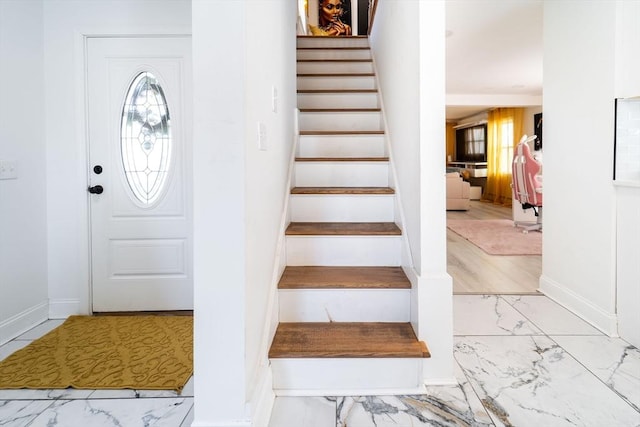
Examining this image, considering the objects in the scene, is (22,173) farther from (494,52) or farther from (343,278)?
(494,52)

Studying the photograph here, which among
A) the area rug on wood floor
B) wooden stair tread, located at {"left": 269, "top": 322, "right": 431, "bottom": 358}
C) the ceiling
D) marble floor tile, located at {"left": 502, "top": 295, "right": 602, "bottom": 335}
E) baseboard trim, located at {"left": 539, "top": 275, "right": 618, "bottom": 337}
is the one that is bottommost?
marble floor tile, located at {"left": 502, "top": 295, "right": 602, "bottom": 335}

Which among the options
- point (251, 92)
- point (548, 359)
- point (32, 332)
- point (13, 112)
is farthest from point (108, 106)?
point (548, 359)

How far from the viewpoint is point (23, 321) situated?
224cm

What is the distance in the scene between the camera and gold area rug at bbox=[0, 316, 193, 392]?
5.36 ft

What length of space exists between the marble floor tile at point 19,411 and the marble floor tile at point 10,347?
1.80 ft

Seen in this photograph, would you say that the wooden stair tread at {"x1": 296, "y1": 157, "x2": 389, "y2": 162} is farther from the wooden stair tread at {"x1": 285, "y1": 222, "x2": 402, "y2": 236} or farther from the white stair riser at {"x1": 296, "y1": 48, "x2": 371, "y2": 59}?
the white stair riser at {"x1": 296, "y1": 48, "x2": 371, "y2": 59}

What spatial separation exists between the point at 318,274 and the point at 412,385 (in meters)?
0.66

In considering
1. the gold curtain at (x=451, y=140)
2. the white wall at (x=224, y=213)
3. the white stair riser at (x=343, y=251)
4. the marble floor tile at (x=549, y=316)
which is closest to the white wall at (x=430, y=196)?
the white stair riser at (x=343, y=251)

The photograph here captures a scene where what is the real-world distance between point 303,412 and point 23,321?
6.52ft

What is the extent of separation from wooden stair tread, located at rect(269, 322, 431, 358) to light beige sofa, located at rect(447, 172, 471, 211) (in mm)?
6245

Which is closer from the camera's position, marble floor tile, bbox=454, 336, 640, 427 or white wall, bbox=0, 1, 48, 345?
marble floor tile, bbox=454, 336, 640, 427

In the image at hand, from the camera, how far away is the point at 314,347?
4.94 feet

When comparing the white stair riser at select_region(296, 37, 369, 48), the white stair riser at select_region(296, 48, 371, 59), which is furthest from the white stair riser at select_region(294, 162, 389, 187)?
the white stair riser at select_region(296, 37, 369, 48)

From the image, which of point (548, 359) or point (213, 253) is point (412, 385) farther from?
point (213, 253)
